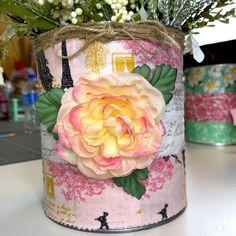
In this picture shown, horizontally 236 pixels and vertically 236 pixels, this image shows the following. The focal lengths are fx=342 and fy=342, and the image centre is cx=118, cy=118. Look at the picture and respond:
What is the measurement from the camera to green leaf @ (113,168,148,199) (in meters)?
0.36

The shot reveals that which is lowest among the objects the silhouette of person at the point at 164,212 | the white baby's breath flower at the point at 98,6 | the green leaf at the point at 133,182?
the silhouette of person at the point at 164,212

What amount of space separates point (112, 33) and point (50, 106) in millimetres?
103

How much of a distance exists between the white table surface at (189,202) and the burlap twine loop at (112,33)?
0.65ft

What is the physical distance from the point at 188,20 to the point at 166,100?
103 millimetres

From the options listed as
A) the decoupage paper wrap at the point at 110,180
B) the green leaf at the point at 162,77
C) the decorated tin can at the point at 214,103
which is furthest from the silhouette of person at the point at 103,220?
the decorated tin can at the point at 214,103

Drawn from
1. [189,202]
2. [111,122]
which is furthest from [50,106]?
[189,202]

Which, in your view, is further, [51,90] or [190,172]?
[190,172]

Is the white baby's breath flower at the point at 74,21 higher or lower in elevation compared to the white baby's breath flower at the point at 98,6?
lower

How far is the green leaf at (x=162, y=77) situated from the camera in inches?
14.0

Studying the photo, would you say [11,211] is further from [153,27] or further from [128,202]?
→ [153,27]

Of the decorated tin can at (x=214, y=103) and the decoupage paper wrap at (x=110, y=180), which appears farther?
the decorated tin can at (x=214, y=103)

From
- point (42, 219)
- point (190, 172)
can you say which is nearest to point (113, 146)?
point (42, 219)

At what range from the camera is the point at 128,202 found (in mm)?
369

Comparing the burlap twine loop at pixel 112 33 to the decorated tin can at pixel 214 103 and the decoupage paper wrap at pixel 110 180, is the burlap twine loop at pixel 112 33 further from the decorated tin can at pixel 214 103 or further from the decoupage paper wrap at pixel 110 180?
the decorated tin can at pixel 214 103
